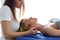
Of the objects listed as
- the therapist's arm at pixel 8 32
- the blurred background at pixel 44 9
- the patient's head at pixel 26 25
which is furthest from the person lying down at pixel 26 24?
the blurred background at pixel 44 9

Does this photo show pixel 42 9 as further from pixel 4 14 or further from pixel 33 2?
pixel 4 14

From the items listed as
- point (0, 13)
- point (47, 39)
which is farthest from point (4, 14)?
point (47, 39)

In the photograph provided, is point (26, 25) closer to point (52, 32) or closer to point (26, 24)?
point (26, 24)

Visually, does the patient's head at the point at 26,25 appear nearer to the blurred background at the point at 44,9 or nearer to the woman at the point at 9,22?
the woman at the point at 9,22

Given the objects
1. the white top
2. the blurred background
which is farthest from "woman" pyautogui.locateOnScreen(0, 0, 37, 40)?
the blurred background

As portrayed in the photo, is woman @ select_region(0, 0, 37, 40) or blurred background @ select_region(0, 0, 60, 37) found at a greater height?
blurred background @ select_region(0, 0, 60, 37)

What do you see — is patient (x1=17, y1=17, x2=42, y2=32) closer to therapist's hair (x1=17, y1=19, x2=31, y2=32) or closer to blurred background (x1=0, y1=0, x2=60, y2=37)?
therapist's hair (x1=17, y1=19, x2=31, y2=32)

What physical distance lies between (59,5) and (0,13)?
1.46 m

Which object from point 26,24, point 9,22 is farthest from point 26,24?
point 9,22

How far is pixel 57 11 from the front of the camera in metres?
2.28

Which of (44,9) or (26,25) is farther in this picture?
(44,9)

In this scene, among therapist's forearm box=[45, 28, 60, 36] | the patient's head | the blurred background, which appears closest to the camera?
therapist's forearm box=[45, 28, 60, 36]

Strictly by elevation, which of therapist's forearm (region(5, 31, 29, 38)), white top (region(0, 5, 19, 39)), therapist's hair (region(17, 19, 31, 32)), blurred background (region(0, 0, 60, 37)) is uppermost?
blurred background (region(0, 0, 60, 37))

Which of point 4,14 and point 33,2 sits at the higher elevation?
point 33,2
